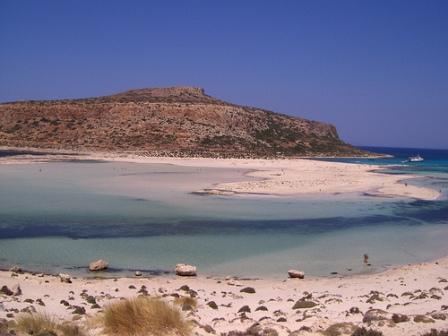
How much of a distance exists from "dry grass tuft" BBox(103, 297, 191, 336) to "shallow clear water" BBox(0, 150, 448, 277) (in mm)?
6347

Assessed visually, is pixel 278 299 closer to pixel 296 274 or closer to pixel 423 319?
pixel 296 274

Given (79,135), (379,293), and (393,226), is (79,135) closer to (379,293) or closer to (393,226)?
(393,226)

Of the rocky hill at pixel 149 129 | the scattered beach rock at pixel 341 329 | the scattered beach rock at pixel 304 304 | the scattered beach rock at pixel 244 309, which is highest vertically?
the rocky hill at pixel 149 129

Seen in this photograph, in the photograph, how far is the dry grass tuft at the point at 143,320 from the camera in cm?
717

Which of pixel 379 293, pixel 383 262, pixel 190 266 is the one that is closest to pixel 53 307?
pixel 190 266

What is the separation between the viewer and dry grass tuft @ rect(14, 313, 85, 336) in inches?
271

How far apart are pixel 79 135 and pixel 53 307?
235ft

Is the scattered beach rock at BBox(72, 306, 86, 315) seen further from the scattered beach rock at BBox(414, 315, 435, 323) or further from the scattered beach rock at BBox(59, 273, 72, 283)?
the scattered beach rock at BBox(414, 315, 435, 323)

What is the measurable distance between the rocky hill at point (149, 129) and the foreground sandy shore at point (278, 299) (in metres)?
56.9

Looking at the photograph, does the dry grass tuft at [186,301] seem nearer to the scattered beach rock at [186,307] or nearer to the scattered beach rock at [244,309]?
the scattered beach rock at [186,307]

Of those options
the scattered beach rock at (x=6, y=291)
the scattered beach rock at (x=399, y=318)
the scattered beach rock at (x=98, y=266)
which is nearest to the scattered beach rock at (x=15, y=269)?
the scattered beach rock at (x=98, y=266)

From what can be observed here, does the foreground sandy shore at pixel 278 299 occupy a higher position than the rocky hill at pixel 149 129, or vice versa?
the rocky hill at pixel 149 129

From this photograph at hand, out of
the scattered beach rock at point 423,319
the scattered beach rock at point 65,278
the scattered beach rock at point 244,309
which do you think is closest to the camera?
the scattered beach rock at point 423,319

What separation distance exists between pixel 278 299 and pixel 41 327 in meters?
5.31
